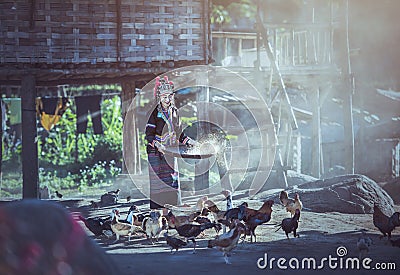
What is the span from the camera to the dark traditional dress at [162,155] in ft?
33.8

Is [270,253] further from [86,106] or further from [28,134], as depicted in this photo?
[86,106]

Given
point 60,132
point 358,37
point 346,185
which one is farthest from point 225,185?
point 358,37

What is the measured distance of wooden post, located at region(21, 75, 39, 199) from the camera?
1219cm

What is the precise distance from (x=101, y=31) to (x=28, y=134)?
8.01 ft

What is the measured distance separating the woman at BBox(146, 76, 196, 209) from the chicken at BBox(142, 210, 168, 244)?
1.44 m

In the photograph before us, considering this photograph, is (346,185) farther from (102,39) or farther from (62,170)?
(62,170)

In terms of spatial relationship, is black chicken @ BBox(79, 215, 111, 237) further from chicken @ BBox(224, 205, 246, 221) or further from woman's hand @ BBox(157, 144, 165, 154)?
chicken @ BBox(224, 205, 246, 221)

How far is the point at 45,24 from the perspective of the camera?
12023 mm

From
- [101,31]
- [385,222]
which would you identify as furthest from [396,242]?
[101,31]

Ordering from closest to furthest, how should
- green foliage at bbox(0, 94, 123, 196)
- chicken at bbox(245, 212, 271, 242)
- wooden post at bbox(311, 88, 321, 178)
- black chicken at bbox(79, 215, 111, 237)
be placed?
1. chicken at bbox(245, 212, 271, 242)
2. black chicken at bbox(79, 215, 111, 237)
3. wooden post at bbox(311, 88, 321, 178)
4. green foliage at bbox(0, 94, 123, 196)

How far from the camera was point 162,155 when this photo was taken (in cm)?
1038

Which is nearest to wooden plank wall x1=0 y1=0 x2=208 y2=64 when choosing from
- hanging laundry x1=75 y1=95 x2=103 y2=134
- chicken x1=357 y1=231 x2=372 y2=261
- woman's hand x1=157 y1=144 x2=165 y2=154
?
woman's hand x1=157 y1=144 x2=165 y2=154

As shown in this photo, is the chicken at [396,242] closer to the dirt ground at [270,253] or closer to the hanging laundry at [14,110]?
the dirt ground at [270,253]

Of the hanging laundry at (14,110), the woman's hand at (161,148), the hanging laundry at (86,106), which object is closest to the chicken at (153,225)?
the woman's hand at (161,148)
